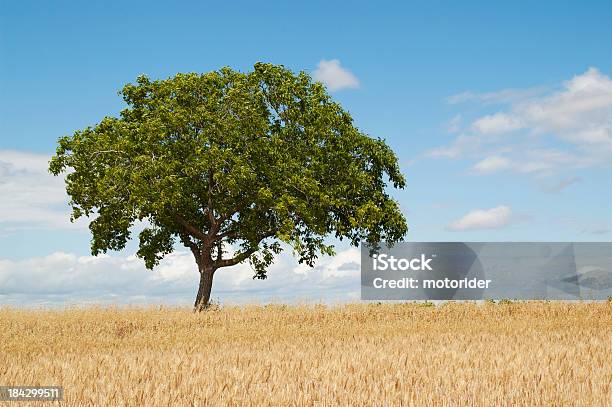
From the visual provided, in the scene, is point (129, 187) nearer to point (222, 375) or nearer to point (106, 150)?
point (106, 150)

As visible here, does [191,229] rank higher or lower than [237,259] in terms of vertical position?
higher

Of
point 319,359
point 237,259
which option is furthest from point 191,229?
point 319,359

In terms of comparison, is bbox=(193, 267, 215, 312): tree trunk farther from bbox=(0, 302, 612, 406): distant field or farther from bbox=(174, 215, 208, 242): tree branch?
bbox=(0, 302, 612, 406): distant field

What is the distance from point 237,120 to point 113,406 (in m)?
25.8

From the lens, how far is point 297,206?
109 feet

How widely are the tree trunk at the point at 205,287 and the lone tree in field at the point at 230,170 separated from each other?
0.06 m

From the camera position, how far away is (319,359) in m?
14.6

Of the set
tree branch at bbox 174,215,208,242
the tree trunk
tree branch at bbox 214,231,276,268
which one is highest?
tree branch at bbox 174,215,208,242

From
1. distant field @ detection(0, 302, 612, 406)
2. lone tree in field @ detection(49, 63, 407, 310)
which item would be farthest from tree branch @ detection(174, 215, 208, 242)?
distant field @ detection(0, 302, 612, 406)

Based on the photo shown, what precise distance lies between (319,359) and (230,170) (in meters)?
20.5

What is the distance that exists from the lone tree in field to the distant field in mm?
7754

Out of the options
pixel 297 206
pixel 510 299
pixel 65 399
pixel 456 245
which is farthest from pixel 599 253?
pixel 65 399

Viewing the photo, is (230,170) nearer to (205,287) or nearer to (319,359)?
(205,287)

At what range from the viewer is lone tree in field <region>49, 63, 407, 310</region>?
3341 centimetres
